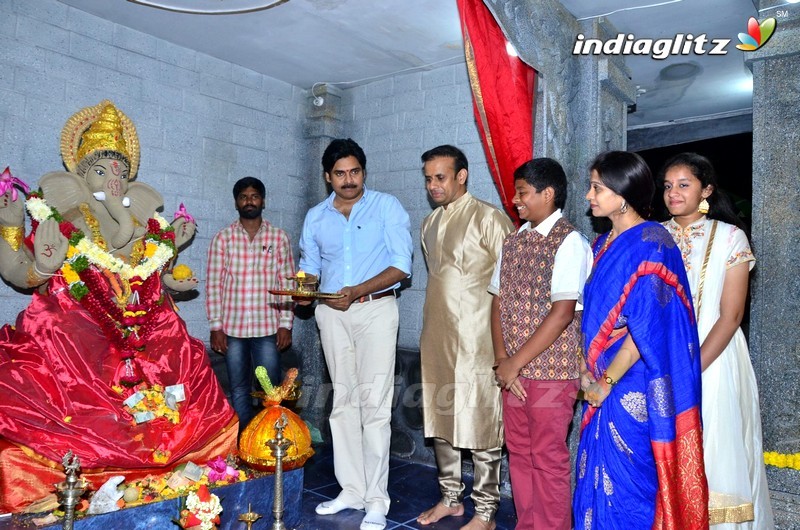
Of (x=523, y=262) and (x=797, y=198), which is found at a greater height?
(x=797, y=198)

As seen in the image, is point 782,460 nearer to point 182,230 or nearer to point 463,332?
point 463,332

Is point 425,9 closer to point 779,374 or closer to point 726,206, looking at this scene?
point 726,206

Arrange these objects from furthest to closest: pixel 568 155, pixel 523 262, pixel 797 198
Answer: pixel 568 155 → pixel 797 198 → pixel 523 262

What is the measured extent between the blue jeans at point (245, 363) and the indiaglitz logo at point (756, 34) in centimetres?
341

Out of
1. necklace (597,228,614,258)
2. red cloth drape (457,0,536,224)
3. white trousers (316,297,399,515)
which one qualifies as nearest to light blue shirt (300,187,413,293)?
white trousers (316,297,399,515)

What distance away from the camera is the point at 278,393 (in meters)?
3.38

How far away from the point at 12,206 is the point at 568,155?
3.06m

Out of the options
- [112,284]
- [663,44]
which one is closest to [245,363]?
[112,284]

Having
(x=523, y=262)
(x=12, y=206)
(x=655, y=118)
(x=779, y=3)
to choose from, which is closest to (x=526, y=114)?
(x=523, y=262)

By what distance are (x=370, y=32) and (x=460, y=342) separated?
230 cm

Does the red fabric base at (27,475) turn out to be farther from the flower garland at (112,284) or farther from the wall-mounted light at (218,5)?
the wall-mounted light at (218,5)

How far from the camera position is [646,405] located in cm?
220

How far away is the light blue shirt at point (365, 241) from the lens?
11.4 feet

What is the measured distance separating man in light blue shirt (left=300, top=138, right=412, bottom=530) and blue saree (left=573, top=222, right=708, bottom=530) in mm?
1313
